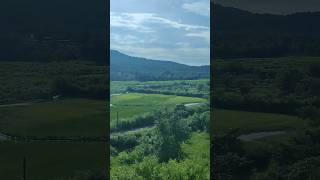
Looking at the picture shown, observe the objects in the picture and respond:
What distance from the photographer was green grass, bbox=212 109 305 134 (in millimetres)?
7226

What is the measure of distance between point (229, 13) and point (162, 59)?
1.62m

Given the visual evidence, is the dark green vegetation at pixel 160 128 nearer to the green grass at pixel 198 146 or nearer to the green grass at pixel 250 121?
the green grass at pixel 198 146

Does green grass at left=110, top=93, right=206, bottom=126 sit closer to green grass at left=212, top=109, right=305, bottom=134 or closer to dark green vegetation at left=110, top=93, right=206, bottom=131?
dark green vegetation at left=110, top=93, right=206, bottom=131

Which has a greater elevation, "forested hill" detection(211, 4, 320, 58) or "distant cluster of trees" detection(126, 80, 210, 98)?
"forested hill" detection(211, 4, 320, 58)

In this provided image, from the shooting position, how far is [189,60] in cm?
809
